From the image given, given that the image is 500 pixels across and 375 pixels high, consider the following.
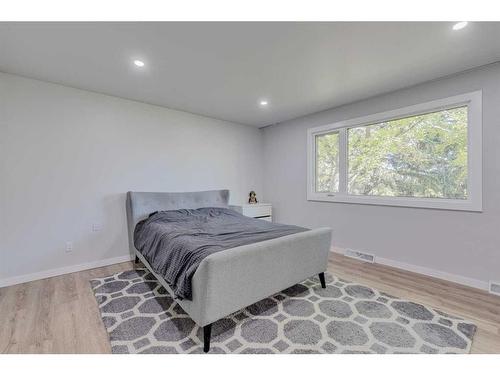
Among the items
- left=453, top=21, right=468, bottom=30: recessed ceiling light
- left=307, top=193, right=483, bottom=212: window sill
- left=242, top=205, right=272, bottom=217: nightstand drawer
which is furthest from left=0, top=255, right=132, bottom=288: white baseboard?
left=453, top=21, right=468, bottom=30: recessed ceiling light

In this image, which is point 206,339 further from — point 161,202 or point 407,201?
point 407,201

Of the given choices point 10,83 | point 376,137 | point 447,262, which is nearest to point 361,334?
point 447,262

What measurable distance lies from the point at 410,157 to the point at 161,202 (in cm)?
362

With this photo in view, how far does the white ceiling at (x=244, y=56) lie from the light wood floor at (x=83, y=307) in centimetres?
240

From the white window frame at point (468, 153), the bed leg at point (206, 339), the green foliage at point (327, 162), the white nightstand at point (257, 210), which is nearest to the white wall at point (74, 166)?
the white nightstand at point (257, 210)

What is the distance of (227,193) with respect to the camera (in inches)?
174

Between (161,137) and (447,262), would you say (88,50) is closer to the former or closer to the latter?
(161,137)

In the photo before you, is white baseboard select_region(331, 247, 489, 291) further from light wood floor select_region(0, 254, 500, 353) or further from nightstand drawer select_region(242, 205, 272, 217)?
nightstand drawer select_region(242, 205, 272, 217)

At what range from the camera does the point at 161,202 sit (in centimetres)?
357

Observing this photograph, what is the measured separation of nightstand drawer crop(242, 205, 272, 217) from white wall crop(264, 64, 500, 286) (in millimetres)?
402

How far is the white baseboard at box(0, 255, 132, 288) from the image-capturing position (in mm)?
2661

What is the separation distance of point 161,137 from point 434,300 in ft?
13.4

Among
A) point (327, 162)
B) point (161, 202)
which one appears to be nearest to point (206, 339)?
point (161, 202)

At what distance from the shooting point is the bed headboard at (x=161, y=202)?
3314 millimetres
